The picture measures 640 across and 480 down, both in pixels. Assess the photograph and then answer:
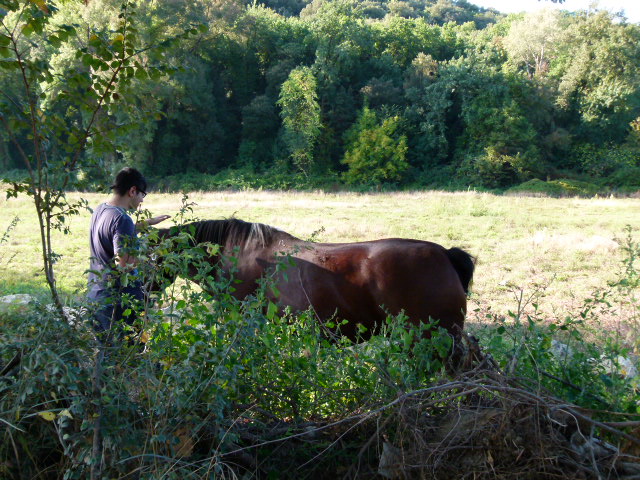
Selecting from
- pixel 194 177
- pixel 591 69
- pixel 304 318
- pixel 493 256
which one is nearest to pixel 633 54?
pixel 591 69

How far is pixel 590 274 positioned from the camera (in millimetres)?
10062

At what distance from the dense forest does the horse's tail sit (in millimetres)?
40177

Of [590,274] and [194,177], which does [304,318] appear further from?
[194,177]

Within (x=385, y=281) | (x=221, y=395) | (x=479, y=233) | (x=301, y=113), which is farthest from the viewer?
(x=301, y=113)

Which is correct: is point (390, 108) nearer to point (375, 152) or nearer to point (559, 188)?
point (375, 152)

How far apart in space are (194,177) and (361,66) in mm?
20535

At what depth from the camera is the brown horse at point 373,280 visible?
177 inches

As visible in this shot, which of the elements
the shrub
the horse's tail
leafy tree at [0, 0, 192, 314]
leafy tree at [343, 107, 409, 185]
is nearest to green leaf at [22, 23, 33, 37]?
leafy tree at [0, 0, 192, 314]

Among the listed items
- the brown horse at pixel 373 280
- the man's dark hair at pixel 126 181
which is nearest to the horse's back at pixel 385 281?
the brown horse at pixel 373 280

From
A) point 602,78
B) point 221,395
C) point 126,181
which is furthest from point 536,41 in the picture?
point 221,395

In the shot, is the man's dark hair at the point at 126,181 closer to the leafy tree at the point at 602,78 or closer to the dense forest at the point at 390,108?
the dense forest at the point at 390,108

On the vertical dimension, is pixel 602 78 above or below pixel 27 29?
above

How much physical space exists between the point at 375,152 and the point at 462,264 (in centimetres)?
4159

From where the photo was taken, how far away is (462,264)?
184 inches
